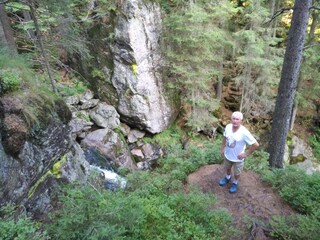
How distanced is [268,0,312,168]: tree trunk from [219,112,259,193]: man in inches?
86.4

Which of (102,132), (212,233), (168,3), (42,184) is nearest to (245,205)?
(212,233)

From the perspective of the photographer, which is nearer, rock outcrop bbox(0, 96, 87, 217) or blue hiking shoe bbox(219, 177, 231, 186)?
rock outcrop bbox(0, 96, 87, 217)

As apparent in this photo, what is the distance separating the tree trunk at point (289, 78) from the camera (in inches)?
222

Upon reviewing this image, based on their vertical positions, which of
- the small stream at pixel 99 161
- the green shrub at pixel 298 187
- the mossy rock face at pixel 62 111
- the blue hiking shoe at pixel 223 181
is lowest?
the small stream at pixel 99 161

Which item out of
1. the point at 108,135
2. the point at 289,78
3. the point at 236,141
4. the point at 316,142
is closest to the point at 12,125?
the point at 236,141

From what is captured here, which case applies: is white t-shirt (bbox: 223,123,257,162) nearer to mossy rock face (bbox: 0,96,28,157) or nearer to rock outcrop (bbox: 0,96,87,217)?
rock outcrop (bbox: 0,96,87,217)

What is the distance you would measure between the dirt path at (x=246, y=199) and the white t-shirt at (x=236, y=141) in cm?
83

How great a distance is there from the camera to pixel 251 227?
3.99 metres

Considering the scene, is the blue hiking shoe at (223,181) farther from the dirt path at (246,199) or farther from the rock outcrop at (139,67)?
the rock outcrop at (139,67)

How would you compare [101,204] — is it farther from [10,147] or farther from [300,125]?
[300,125]

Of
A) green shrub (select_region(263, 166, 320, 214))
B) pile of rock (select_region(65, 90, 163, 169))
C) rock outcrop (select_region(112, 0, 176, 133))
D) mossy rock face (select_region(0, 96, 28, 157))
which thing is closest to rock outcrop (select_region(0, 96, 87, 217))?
mossy rock face (select_region(0, 96, 28, 157))

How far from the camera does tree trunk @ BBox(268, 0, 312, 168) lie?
18.5ft

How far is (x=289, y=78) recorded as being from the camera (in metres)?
6.04

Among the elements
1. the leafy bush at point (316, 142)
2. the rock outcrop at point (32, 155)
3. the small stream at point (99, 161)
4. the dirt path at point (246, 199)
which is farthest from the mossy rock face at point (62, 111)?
the leafy bush at point (316, 142)
